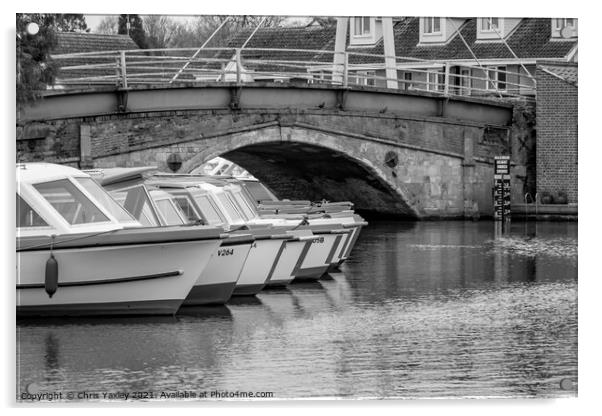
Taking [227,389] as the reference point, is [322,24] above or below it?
above

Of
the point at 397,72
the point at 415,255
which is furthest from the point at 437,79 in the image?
the point at 415,255

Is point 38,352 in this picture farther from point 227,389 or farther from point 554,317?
point 554,317

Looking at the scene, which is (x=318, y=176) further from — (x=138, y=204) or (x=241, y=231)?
(x=138, y=204)

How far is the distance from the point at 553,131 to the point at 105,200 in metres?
22.8

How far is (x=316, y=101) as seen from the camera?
128 ft

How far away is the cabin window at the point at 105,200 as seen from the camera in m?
17.6

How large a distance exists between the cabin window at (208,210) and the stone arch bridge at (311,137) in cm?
1029

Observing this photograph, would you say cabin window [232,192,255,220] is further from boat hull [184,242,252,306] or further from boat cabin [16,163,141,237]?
boat cabin [16,163,141,237]

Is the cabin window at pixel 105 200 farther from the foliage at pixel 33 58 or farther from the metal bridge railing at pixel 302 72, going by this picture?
the metal bridge railing at pixel 302 72

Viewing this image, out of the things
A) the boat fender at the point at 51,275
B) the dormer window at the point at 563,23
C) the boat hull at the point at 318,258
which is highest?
the dormer window at the point at 563,23

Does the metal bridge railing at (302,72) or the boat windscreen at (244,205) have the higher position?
the metal bridge railing at (302,72)

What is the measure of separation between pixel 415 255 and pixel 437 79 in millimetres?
11266

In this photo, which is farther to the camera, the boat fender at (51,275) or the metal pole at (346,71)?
the metal pole at (346,71)

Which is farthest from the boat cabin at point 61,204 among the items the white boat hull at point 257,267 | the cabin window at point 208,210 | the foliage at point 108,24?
the cabin window at point 208,210
